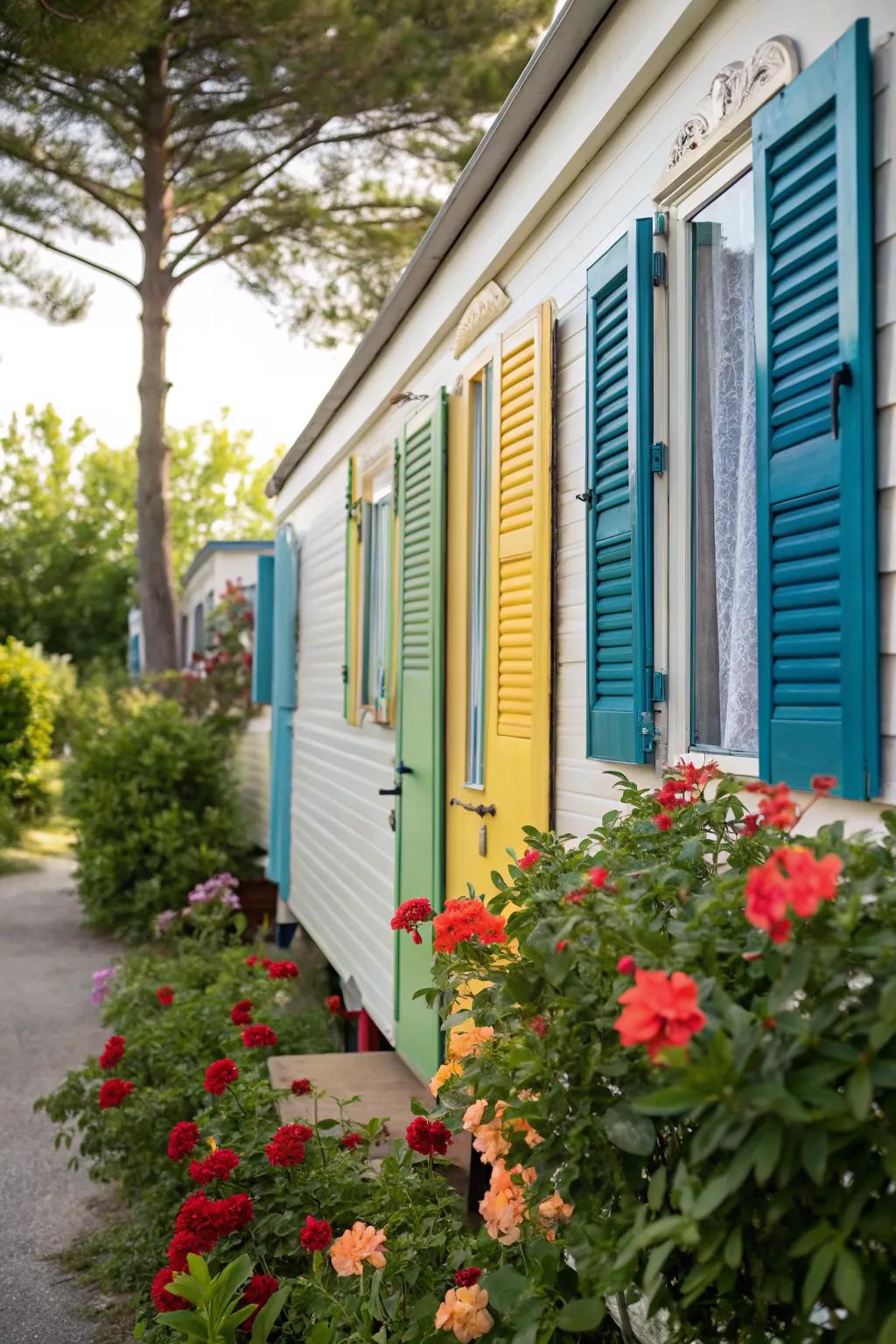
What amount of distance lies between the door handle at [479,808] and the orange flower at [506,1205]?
1878mm

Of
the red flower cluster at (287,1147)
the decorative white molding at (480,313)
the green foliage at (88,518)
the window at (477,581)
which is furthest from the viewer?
the green foliage at (88,518)

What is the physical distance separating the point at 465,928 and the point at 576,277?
206 centimetres

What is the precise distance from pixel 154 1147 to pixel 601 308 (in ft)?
10.9

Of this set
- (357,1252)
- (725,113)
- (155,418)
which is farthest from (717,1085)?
(155,418)

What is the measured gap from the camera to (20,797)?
52.3ft

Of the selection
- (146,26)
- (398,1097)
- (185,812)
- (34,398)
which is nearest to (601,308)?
(398,1097)

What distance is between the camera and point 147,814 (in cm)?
1030

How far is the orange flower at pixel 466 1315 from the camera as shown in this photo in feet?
7.45

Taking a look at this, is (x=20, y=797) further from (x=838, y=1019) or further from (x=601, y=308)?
(x=838, y=1019)

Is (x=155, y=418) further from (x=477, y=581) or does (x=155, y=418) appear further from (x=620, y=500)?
(x=620, y=500)

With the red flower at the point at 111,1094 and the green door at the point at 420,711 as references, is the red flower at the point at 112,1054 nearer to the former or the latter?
the red flower at the point at 111,1094

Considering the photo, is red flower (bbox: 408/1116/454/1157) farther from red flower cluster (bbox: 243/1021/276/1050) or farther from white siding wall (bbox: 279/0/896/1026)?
red flower cluster (bbox: 243/1021/276/1050)

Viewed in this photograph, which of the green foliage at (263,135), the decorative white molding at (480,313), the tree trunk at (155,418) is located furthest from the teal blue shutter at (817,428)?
the tree trunk at (155,418)

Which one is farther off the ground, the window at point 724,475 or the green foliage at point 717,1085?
the window at point 724,475
